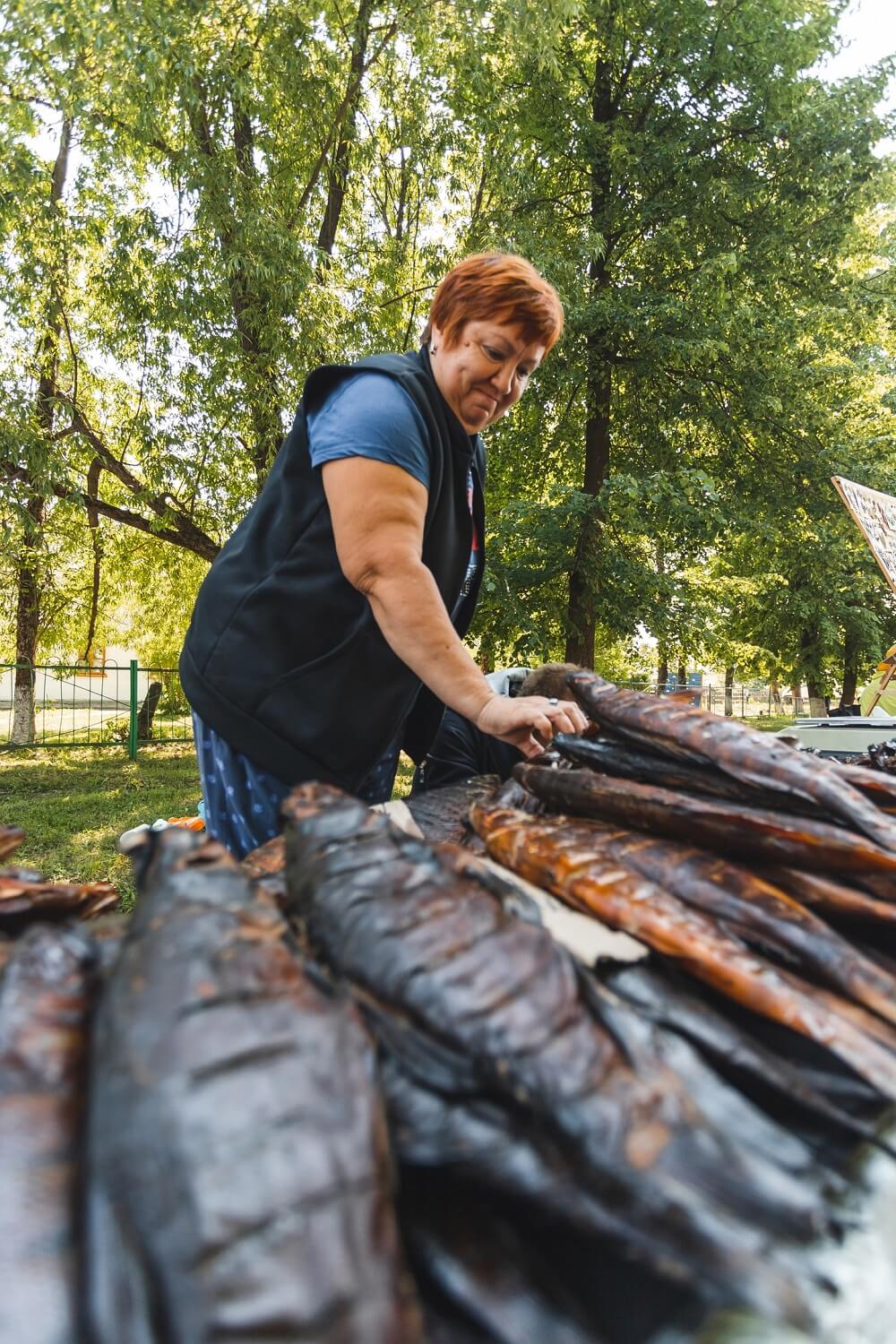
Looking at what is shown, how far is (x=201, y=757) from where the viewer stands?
208 cm

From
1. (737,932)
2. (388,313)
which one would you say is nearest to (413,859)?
(737,932)

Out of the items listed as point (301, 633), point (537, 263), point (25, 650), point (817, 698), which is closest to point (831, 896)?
point (301, 633)

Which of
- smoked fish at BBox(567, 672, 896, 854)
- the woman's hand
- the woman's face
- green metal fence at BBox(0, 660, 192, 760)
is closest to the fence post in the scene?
green metal fence at BBox(0, 660, 192, 760)

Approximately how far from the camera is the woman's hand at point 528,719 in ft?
4.29

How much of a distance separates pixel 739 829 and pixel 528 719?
1.64 ft

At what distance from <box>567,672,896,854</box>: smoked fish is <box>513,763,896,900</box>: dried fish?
0.03 metres

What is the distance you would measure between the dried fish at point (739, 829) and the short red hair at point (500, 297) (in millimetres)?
1105

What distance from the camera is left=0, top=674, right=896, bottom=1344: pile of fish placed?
40 cm

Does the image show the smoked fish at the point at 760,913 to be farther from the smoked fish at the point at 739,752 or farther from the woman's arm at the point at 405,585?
the woman's arm at the point at 405,585

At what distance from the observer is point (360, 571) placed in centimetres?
145

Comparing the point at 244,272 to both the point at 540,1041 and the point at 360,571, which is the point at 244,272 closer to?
the point at 360,571

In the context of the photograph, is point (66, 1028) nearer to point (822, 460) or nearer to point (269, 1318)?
point (269, 1318)

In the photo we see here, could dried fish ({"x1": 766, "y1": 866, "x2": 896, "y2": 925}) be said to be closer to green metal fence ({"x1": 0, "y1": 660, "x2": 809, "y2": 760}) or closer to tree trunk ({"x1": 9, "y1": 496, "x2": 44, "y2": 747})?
green metal fence ({"x1": 0, "y1": 660, "x2": 809, "y2": 760})

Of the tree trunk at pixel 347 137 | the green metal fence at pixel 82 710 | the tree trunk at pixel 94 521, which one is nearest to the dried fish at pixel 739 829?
the tree trunk at pixel 347 137
